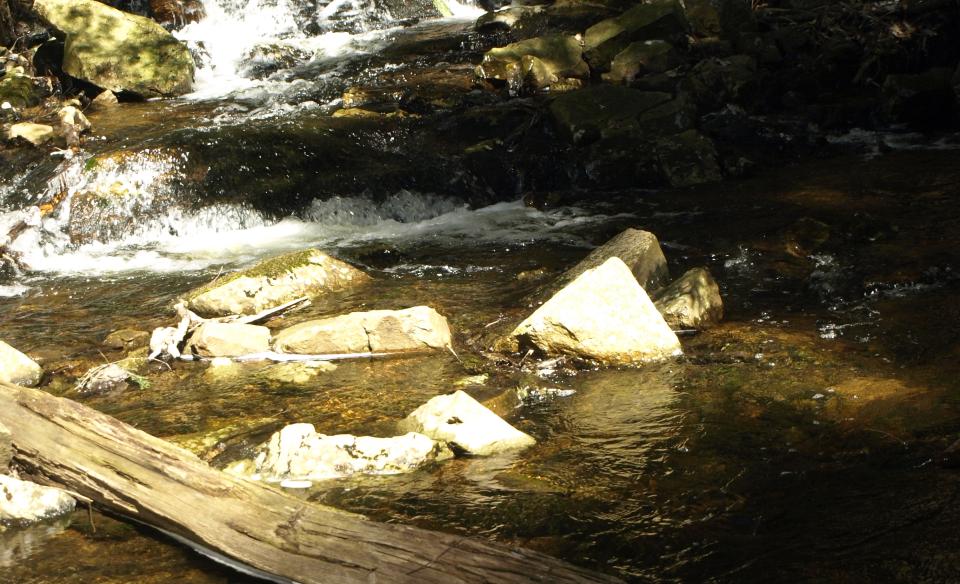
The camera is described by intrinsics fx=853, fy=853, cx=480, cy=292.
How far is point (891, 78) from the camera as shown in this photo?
9.81 m

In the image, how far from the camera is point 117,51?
460 inches

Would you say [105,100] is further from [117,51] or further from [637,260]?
[637,260]

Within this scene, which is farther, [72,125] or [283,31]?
[283,31]

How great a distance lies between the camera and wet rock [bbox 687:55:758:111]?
10414mm

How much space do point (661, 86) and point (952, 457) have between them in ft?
27.0

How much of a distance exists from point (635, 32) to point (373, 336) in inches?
339

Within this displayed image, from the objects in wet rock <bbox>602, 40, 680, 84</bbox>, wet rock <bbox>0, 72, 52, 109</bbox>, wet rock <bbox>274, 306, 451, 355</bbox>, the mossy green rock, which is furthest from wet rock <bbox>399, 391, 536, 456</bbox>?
wet rock <bbox>0, 72, 52, 109</bbox>

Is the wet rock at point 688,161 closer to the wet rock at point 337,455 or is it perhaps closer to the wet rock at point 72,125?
the wet rock at point 337,455

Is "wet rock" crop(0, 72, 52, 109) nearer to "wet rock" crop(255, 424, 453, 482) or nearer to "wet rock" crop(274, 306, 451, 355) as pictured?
"wet rock" crop(274, 306, 451, 355)

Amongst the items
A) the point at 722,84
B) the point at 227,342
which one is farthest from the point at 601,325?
the point at 722,84

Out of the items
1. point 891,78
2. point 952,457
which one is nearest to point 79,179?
point 952,457

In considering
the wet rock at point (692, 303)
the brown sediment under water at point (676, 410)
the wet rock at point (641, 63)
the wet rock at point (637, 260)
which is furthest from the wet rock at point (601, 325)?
the wet rock at point (641, 63)

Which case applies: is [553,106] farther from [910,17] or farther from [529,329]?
[529,329]

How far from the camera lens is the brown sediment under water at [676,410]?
2912mm
